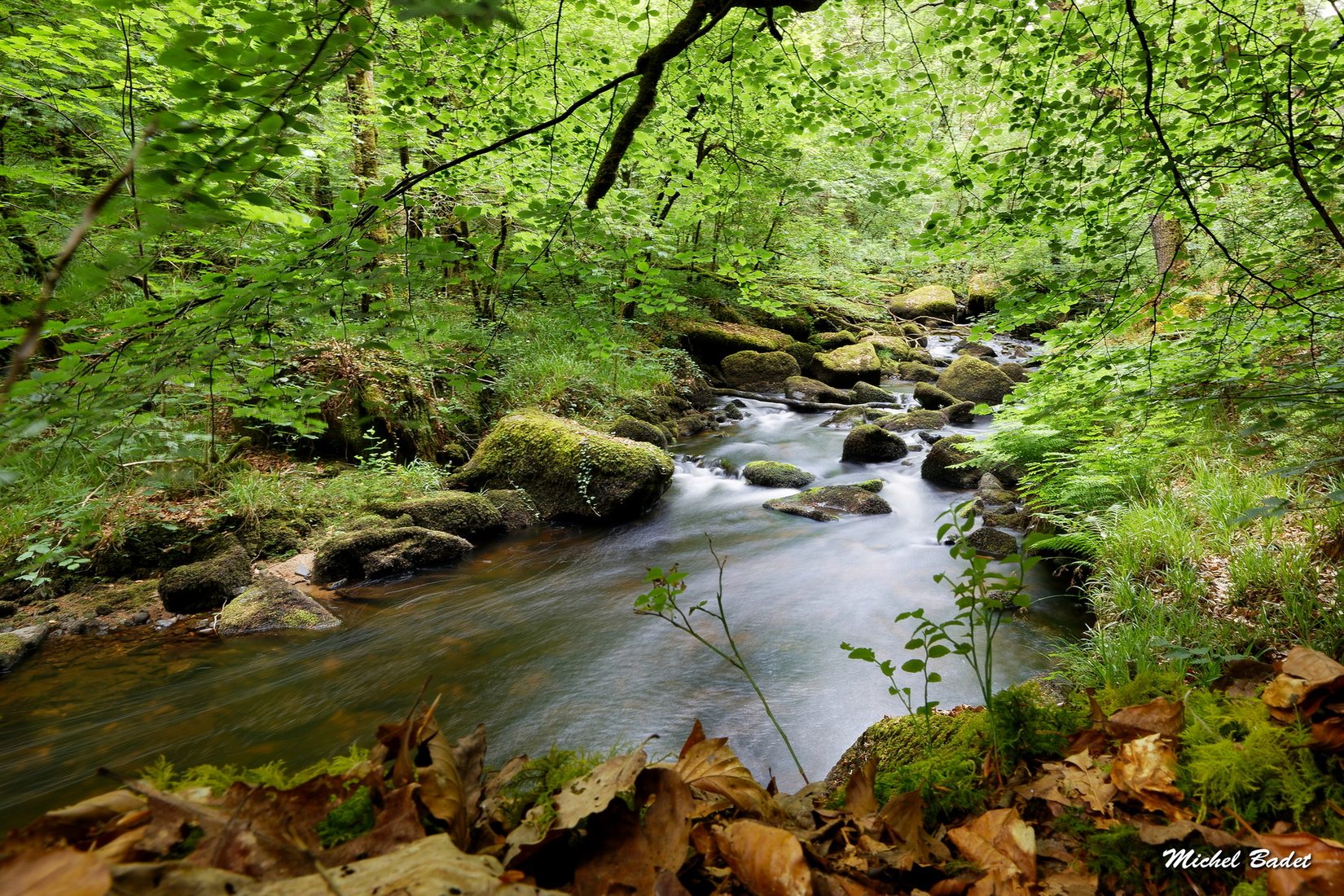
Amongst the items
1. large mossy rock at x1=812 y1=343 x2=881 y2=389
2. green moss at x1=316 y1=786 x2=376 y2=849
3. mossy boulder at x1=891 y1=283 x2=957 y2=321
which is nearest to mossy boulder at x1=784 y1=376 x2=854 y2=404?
large mossy rock at x1=812 y1=343 x2=881 y2=389

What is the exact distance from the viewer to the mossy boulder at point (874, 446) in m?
11.1

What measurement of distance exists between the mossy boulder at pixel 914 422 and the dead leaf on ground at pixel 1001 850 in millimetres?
12105

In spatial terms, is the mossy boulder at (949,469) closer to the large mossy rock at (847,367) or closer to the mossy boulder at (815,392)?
the mossy boulder at (815,392)

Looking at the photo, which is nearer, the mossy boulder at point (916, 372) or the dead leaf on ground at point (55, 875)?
the dead leaf on ground at point (55, 875)

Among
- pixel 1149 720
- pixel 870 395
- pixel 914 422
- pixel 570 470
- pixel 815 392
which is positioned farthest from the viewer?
pixel 815 392

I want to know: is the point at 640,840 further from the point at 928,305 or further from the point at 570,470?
the point at 928,305

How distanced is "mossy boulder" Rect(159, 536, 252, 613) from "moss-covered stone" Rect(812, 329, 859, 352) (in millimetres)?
16699

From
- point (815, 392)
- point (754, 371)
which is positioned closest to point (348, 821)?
point (815, 392)

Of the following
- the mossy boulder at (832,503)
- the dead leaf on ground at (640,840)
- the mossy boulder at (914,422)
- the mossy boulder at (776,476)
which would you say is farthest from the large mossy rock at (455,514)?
the mossy boulder at (914,422)

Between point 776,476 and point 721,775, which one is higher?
point 721,775

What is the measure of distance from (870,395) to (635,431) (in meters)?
7.79

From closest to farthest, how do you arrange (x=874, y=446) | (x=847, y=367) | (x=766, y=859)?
(x=766, y=859), (x=874, y=446), (x=847, y=367)

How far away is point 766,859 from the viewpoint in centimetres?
112

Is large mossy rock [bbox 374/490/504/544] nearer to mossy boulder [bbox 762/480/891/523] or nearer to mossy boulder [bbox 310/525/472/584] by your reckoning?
mossy boulder [bbox 310/525/472/584]
